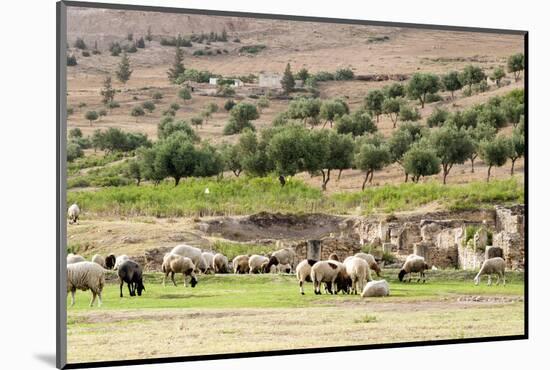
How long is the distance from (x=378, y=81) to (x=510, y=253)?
2.71 meters

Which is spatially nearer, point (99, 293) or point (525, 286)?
point (99, 293)

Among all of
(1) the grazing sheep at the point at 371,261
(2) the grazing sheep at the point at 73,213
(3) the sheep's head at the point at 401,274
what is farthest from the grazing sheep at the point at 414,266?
(2) the grazing sheep at the point at 73,213

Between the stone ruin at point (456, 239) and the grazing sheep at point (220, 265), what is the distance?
1862 millimetres

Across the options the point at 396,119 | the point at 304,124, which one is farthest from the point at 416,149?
the point at 304,124

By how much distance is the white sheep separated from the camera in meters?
15.3

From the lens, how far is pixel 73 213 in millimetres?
13961

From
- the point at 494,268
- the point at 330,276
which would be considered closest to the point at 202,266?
the point at 330,276

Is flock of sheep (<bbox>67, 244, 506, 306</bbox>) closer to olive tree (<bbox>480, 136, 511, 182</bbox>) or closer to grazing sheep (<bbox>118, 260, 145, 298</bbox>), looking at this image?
grazing sheep (<bbox>118, 260, 145, 298</bbox>)

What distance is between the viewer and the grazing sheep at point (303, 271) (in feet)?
50.5

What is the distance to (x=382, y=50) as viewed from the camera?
15.9m

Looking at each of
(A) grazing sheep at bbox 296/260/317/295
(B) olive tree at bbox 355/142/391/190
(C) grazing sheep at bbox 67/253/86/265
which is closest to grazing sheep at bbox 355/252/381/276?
(A) grazing sheep at bbox 296/260/317/295

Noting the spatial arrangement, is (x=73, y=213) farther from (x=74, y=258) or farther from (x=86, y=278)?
(x=86, y=278)

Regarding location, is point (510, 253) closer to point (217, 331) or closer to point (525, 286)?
point (525, 286)

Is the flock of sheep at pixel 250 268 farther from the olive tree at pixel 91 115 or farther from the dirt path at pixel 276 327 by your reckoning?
the olive tree at pixel 91 115
